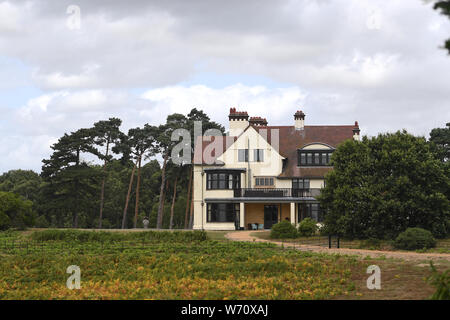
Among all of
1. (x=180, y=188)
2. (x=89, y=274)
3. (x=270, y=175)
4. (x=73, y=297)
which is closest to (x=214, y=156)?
(x=270, y=175)

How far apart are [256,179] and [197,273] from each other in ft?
99.1

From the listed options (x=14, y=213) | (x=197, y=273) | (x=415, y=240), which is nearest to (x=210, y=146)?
(x=14, y=213)

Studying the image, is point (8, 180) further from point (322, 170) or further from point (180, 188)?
point (322, 170)

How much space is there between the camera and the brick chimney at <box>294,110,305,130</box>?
5734 cm

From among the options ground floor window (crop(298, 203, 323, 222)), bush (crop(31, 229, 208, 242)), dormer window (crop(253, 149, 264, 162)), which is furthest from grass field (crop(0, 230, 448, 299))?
dormer window (crop(253, 149, 264, 162))

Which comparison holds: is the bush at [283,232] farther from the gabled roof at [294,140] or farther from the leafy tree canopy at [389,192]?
the gabled roof at [294,140]

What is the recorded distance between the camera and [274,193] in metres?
51.8

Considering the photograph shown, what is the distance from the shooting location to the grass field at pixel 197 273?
2006 cm

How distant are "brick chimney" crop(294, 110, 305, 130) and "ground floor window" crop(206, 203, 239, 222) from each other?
10.9m

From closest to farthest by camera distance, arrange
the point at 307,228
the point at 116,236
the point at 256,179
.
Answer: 1. the point at 116,236
2. the point at 307,228
3. the point at 256,179

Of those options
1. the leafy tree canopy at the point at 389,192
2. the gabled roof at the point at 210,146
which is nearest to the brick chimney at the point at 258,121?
the gabled roof at the point at 210,146

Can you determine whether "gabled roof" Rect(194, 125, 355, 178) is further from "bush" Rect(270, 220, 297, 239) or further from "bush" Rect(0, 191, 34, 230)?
"bush" Rect(0, 191, 34, 230)

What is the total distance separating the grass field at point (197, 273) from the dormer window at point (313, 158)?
22063 mm

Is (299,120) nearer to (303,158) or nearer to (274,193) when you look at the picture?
(303,158)
